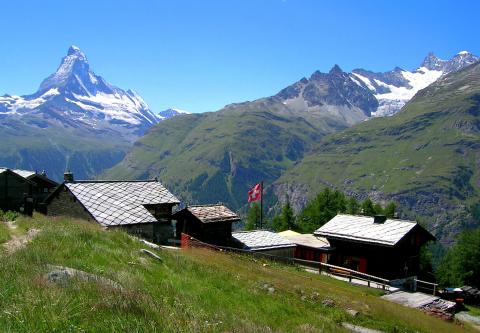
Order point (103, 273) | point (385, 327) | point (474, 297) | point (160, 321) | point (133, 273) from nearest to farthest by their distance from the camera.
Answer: point (160, 321) → point (103, 273) → point (133, 273) → point (385, 327) → point (474, 297)

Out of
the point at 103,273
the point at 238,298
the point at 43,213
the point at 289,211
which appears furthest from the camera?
the point at 289,211

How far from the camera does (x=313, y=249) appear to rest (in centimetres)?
5744

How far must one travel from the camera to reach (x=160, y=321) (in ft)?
29.9

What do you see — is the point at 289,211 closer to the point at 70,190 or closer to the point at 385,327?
the point at 70,190

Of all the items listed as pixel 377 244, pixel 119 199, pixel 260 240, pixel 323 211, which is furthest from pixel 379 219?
pixel 323 211

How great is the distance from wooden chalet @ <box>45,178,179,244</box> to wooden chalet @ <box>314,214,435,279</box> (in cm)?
2088

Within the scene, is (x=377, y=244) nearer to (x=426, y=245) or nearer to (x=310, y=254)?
(x=310, y=254)

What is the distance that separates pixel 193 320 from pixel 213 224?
133ft

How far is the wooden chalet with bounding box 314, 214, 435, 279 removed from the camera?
5281 centimetres

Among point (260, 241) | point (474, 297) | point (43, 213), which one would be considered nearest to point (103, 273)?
point (43, 213)

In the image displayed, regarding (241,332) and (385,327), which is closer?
(241,332)

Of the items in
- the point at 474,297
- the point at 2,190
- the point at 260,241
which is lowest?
the point at 474,297

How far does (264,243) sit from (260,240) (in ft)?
2.65

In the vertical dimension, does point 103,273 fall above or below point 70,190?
below
